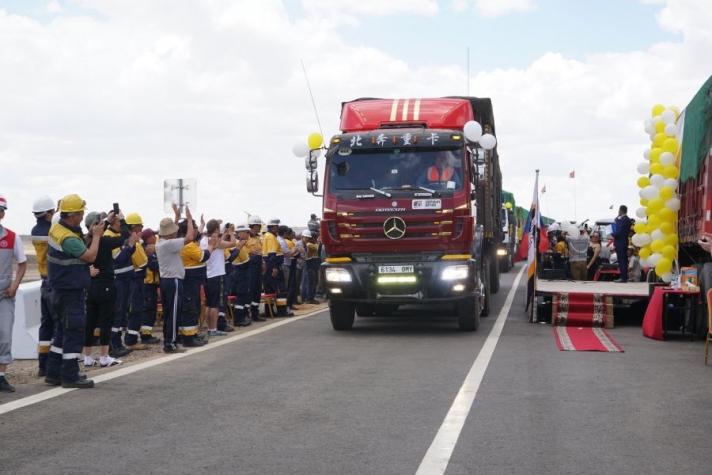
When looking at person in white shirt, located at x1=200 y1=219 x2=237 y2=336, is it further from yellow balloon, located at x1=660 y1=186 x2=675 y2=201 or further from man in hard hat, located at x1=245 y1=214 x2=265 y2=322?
yellow balloon, located at x1=660 y1=186 x2=675 y2=201

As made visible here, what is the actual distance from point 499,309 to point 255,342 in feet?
23.8

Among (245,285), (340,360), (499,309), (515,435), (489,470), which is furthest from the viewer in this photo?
(499,309)

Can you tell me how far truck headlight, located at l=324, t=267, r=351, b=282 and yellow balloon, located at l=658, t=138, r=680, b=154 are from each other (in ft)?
19.8

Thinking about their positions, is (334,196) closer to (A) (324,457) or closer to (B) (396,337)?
(B) (396,337)

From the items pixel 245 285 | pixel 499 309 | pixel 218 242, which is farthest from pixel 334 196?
pixel 499 309

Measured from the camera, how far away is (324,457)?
5.88m

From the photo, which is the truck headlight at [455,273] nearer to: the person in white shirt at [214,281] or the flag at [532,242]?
the flag at [532,242]

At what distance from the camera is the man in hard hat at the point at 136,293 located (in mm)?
12273

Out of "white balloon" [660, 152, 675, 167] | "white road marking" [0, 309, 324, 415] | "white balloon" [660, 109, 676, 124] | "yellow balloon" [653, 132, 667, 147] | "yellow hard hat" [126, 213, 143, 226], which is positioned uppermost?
"white balloon" [660, 109, 676, 124]

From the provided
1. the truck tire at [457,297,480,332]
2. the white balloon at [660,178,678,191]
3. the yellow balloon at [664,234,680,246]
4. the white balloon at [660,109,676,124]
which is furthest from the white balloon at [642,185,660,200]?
the truck tire at [457,297,480,332]

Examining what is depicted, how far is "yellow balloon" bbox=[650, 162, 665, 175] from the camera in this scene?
15.4m

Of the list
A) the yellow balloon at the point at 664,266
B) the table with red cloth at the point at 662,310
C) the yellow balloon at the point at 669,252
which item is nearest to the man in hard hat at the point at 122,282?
the table with red cloth at the point at 662,310

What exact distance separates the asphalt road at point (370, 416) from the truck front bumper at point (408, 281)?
1747mm

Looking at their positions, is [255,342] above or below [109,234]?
below
